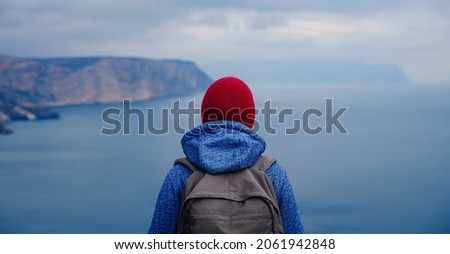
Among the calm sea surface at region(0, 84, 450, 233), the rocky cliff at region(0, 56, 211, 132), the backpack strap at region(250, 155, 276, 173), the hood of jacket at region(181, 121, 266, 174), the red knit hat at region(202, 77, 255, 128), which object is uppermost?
the red knit hat at region(202, 77, 255, 128)

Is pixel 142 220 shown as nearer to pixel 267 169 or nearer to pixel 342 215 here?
pixel 342 215

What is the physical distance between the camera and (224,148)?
1.49 metres

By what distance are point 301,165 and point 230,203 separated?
303 cm

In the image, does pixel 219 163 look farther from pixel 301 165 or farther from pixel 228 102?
pixel 301 165

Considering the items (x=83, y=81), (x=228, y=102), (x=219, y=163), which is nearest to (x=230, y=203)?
(x=219, y=163)

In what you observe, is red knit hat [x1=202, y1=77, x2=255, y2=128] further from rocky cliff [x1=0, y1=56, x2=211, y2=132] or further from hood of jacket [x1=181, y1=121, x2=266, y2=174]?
rocky cliff [x1=0, y1=56, x2=211, y2=132]

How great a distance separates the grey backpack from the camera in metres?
1.46

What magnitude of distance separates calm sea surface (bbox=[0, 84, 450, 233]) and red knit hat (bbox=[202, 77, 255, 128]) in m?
2.87

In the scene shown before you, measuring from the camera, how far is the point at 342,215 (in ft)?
15.8

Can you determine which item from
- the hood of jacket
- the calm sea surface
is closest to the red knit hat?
the hood of jacket

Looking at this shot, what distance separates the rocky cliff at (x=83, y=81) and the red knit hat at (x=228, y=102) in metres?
3.02

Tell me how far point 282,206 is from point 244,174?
0.37ft

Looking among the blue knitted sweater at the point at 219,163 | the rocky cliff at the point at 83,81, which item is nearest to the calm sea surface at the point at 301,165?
the rocky cliff at the point at 83,81
